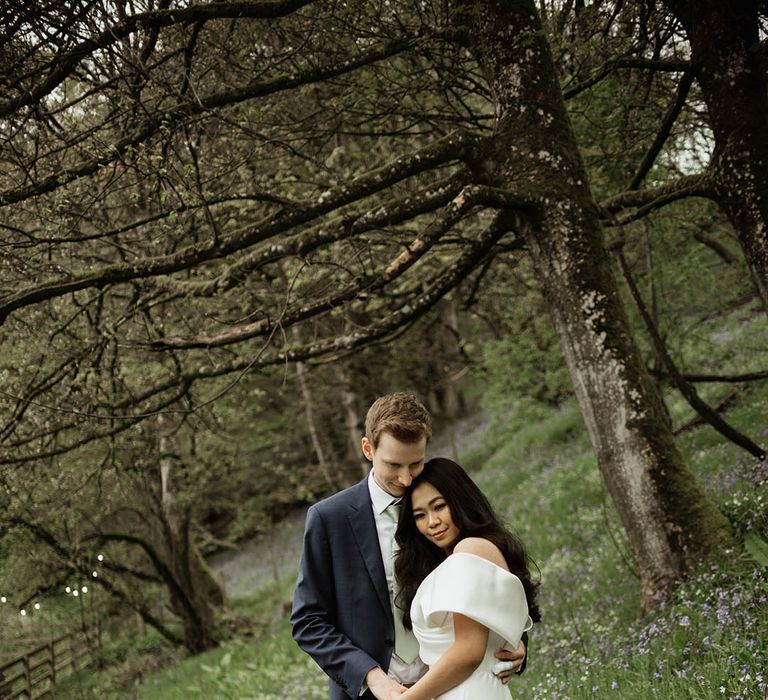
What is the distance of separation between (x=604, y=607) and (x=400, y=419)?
14.4ft

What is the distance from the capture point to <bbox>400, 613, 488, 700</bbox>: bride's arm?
285 centimetres

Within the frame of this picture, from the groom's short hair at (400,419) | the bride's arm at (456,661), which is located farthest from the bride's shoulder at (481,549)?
the groom's short hair at (400,419)

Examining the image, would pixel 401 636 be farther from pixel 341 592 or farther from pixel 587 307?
pixel 587 307

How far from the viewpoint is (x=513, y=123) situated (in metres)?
5.65

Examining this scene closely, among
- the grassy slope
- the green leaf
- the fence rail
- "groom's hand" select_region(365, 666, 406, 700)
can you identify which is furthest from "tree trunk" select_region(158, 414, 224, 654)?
"groom's hand" select_region(365, 666, 406, 700)

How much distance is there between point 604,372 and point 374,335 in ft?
6.70

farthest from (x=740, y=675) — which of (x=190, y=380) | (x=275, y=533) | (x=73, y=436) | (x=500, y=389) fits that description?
(x=275, y=533)

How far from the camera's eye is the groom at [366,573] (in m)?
3.12

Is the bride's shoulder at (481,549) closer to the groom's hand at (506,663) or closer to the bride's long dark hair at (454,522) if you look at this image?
the bride's long dark hair at (454,522)

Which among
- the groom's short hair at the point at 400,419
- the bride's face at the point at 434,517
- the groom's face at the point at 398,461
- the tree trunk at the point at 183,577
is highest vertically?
the groom's short hair at the point at 400,419

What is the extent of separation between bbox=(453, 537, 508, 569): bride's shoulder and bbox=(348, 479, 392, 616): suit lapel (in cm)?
43

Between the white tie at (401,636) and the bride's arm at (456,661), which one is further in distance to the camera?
the white tie at (401,636)

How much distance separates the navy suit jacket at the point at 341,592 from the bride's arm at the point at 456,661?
29 centimetres

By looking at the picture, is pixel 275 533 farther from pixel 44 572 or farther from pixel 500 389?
pixel 44 572
